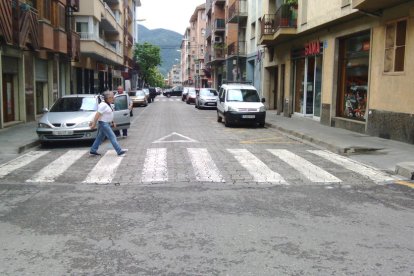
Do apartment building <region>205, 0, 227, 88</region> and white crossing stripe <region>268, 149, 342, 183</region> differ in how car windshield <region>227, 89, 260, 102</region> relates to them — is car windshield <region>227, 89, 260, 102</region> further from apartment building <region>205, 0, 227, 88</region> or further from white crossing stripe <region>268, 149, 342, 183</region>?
apartment building <region>205, 0, 227, 88</region>

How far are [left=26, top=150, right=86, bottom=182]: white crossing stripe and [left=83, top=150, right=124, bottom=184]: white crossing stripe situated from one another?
62 centimetres

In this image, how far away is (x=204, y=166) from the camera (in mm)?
9820

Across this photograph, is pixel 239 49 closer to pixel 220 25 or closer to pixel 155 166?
pixel 220 25

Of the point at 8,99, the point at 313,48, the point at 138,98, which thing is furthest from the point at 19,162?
the point at 138,98

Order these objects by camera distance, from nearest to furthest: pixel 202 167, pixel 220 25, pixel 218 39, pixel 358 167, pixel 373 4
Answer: pixel 202 167 < pixel 358 167 < pixel 373 4 < pixel 220 25 < pixel 218 39

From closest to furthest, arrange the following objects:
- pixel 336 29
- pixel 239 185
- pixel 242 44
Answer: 1. pixel 239 185
2. pixel 336 29
3. pixel 242 44

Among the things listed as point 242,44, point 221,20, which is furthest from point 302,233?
point 221,20

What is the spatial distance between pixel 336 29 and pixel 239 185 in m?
12.7

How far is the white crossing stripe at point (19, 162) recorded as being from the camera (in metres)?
9.46

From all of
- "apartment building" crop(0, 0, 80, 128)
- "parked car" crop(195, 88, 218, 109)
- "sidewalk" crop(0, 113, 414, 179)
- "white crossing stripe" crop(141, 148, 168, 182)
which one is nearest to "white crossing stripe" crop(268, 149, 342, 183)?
"sidewalk" crop(0, 113, 414, 179)

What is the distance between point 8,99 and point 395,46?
1471 centimetres

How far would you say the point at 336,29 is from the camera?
18688 millimetres

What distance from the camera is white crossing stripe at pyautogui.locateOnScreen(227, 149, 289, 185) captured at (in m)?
8.53

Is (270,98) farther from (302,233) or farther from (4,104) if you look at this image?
(302,233)
